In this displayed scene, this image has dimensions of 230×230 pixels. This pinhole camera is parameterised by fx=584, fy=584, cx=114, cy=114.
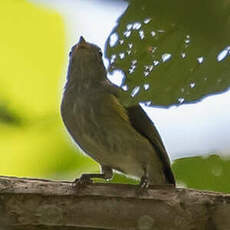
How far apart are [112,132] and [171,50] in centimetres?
244

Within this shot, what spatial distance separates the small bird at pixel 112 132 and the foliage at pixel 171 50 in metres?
2.17

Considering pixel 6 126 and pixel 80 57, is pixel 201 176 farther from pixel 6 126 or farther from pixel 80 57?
pixel 80 57

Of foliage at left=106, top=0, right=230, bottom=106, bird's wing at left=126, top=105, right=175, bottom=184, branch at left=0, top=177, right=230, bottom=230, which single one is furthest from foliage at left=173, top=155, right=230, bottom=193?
bird's wing at left=126, top=105, right=175, bottom=184

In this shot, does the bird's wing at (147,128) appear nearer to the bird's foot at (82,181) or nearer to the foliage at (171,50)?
the bird's foot at (82,181)

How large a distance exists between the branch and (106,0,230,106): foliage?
1.23 m

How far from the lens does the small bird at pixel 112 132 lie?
3.42 m

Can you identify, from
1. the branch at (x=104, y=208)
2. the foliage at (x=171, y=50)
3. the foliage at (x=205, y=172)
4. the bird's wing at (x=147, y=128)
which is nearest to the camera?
the foliage at (x=171, y=50)

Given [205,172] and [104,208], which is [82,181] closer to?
[104,208]

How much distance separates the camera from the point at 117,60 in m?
1.12

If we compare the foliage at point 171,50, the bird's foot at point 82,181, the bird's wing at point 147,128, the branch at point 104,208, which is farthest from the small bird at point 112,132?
the foliage at point 171,50

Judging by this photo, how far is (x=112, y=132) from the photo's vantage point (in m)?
3.46

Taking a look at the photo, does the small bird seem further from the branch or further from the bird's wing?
the branch

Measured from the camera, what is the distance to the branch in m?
2.27

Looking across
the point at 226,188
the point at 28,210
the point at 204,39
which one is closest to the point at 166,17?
the point at 204,39
